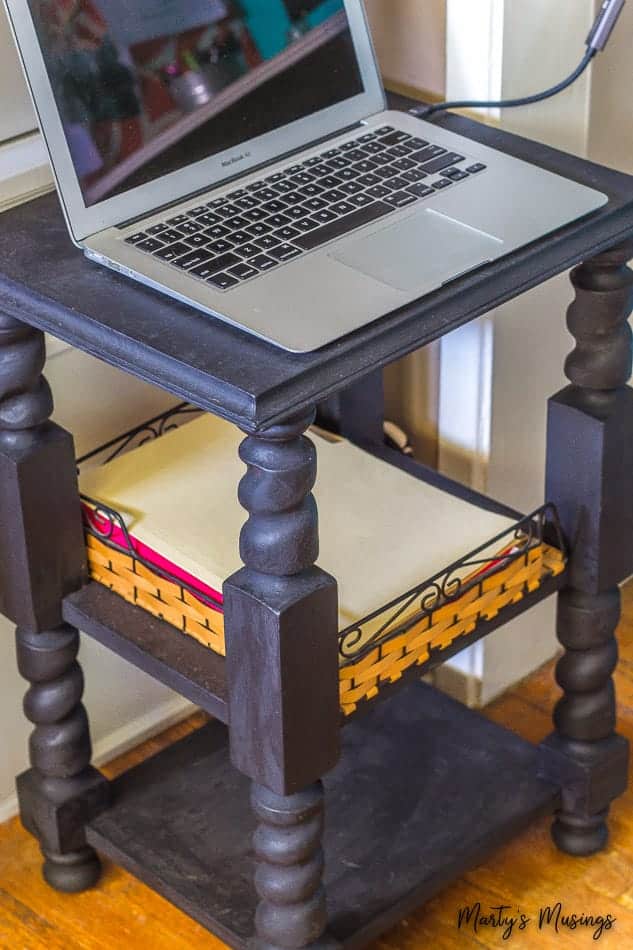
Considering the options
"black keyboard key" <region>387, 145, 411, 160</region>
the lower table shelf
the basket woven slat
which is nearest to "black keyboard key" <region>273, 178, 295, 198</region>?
"black keyboard key" <region>387, 145, 411, 160</region>

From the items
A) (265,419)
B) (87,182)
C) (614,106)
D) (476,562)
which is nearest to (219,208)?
(87,182)

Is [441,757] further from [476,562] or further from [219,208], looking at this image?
[219,208]

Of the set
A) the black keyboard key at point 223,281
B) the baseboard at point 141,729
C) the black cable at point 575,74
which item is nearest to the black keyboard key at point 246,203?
the black keyboard key at point 223,281

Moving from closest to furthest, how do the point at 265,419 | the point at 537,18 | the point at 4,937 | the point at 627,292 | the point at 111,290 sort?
1. the point at 265,419
2. the point at 111,290
3. the point at 627,292
4. the point at 537,18
5. the point at 4,937

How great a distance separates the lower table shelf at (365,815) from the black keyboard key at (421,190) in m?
0.64

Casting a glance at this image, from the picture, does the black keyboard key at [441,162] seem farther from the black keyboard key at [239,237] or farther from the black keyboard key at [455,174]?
the black keyboard key at [239,237]

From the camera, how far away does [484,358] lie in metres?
1.71

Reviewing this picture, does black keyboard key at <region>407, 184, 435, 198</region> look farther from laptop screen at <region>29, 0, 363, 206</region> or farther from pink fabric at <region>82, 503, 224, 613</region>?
pink fabric at <region>82, 503, 224, 613</region>

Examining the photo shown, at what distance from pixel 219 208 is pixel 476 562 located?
1.26 feet

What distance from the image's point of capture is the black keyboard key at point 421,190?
138 cm

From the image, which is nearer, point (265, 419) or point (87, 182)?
point (265, 419)

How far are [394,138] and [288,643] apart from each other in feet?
1.57

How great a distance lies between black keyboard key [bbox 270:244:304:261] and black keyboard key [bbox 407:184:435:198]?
0.14 metres

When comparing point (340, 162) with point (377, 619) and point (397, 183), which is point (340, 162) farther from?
point (377, 619)
